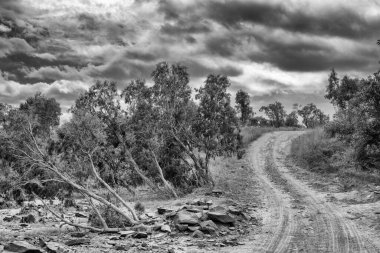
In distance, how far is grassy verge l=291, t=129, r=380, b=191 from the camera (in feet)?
86.1

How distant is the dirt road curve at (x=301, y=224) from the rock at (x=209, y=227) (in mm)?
1928

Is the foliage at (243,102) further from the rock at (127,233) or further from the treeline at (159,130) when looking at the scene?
the rock at (127,233)

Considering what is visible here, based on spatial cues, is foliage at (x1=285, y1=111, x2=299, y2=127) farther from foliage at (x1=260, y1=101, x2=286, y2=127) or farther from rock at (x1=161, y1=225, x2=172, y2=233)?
rock at (x1=161, y1=225, x2=172, y2=233)

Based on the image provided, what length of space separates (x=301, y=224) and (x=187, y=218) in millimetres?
5122

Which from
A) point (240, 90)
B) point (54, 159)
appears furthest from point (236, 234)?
point (240, 90)

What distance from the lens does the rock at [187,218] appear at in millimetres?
17297

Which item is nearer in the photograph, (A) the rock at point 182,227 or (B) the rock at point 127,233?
(A) the rock at point 182,227

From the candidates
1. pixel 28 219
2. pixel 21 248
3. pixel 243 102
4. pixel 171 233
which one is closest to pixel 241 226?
pixel 171 233

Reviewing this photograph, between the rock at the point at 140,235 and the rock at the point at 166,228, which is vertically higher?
the rock at the point at 166,228

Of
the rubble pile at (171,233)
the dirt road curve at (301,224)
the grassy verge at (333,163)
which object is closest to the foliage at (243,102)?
the grassy verge at (333,163)

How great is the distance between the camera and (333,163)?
33.0m

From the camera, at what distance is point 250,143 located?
56.3 meters

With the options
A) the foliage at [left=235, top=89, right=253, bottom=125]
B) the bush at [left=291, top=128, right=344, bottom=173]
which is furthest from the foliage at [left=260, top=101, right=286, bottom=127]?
the bush at [left=291, top=128, right=344, bottom=173]

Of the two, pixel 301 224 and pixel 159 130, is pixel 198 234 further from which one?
pixel 159 130
